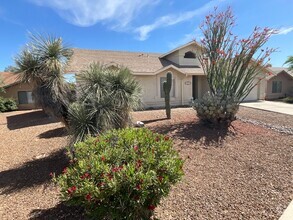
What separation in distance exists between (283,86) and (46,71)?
92.9ft

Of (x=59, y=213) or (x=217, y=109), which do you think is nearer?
(x=59, y=213)

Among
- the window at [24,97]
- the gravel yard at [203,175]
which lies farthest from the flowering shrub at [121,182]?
the window at [24,97]

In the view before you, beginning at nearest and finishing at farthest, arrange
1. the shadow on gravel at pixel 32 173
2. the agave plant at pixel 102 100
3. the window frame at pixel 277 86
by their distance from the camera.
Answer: the shadow on gravel at pixel 32 173
the agave plant at pixel 102 100
the window frame at pixel 277 86

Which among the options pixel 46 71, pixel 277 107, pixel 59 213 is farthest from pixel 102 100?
pixel 277 107

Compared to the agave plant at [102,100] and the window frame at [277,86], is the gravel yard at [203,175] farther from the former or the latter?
the window frame at [277,86]

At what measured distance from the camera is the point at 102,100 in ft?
18.5

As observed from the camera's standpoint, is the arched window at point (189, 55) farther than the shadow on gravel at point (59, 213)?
Yes

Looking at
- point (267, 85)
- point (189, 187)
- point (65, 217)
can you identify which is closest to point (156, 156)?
point (189, 187)

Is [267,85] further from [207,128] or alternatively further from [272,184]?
[272,184]

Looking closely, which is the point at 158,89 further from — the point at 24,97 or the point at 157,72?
the point at 24,97

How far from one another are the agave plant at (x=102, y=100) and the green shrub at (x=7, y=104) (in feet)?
51.9

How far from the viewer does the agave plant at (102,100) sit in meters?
5.39

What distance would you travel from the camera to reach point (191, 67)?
18844mm

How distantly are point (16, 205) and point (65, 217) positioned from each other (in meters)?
1.31
